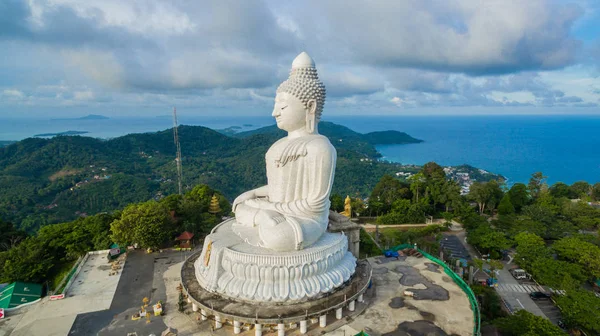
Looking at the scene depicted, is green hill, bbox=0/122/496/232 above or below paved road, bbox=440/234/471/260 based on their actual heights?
below

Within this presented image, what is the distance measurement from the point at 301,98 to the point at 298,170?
9.86 feet

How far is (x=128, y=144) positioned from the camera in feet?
289

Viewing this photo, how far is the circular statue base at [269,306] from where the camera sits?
1184cm

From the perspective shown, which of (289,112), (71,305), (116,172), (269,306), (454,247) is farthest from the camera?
(116,172)

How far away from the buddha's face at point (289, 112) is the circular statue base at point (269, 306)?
7042mm

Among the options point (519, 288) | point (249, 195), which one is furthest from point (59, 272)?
point (519, 288)

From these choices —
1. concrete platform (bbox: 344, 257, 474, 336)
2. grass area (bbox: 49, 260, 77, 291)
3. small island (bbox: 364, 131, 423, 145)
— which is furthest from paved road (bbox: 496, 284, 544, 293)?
small island (bbox: 364, 131, 423, 145)

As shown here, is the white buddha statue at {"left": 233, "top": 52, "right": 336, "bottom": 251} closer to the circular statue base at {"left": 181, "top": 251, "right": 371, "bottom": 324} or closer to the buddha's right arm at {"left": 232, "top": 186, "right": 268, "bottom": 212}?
the buddha's right arm at {"left": 232, "top": 186, "right": 268, "bottom": 212}

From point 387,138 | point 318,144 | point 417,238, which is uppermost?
point 318,144

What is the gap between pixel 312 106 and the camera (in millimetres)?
14523

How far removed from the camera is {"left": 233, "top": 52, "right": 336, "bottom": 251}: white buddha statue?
44.7 ft

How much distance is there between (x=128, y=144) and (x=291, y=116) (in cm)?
8573

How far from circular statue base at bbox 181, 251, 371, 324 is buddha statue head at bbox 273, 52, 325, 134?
6796 millimetres

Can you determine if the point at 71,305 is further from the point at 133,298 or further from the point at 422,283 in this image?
the point at 422,283
